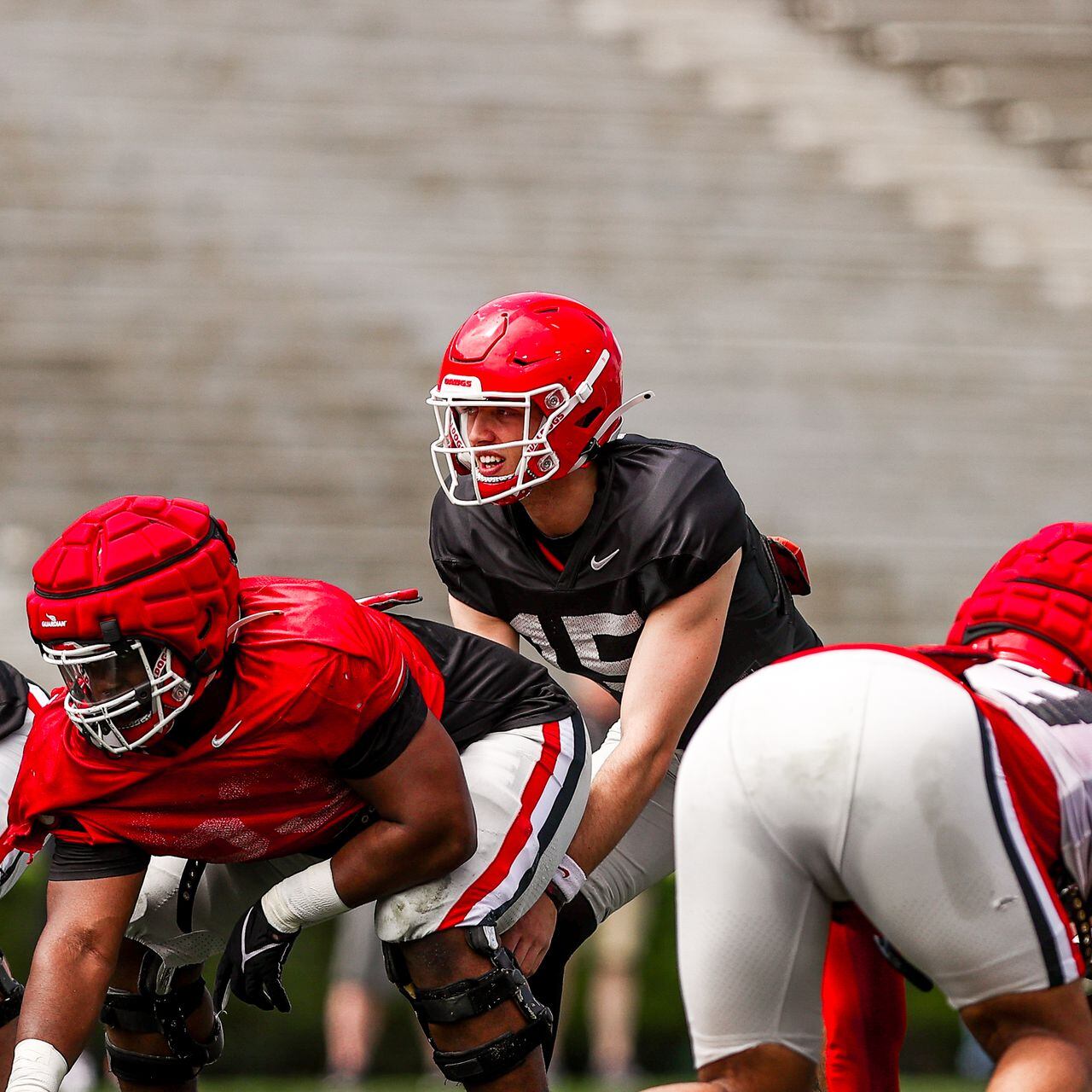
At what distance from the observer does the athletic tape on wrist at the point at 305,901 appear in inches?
128

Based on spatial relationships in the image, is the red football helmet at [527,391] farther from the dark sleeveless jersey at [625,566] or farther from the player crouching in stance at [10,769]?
the player crouching in stance at [10,769]

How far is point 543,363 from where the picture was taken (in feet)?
12.3

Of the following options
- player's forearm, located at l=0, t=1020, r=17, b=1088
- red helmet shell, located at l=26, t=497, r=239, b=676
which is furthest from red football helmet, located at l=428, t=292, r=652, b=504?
player's forearm, located at l=0, t=1020, r=17, b=1088

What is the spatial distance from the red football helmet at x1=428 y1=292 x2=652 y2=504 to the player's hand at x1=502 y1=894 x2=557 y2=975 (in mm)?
858

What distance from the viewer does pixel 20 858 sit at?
3881 mm

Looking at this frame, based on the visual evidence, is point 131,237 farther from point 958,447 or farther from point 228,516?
point 958,447

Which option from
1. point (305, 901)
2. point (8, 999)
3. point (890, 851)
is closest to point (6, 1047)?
point (8, 999)

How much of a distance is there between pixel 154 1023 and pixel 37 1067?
0.65m

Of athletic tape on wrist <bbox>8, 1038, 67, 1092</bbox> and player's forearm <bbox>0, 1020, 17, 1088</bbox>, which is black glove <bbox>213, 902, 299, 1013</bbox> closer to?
athletic tape on wrist <bbox>8, 1038, 67, 1092</bbox>

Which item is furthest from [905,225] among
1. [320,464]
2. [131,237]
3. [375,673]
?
[375,673]

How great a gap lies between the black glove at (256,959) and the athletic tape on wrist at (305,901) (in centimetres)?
2

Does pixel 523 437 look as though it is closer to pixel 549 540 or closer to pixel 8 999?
pixel 549 540

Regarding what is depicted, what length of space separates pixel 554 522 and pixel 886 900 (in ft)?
4.92

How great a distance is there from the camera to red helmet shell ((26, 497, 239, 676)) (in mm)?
2971
